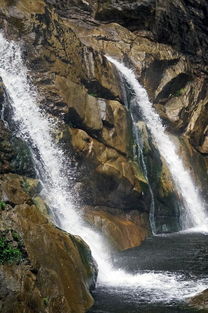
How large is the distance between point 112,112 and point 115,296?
13.7 meters

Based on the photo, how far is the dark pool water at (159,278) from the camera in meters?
13.0

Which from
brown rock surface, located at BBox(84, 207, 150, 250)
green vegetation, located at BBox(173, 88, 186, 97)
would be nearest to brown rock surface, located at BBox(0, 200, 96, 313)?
brown rock surface, located at BBox(84, 207, 150, 250)

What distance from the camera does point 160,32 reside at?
132ft

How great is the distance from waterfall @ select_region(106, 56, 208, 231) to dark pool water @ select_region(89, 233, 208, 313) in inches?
301

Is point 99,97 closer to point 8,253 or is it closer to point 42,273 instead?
point 42,273

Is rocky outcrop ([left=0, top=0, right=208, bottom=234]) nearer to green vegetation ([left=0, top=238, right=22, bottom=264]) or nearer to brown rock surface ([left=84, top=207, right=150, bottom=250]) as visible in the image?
brown rock surface ([left=84, top=207, right=150, bottom=250])

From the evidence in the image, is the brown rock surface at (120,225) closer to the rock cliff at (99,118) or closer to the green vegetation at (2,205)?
the rock cliff at (99,118)

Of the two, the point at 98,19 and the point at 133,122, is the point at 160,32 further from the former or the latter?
the point at 133,122

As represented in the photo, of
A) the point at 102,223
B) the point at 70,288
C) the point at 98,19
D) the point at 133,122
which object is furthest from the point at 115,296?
the point at 98,19

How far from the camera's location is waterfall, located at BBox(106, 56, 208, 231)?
31484mm

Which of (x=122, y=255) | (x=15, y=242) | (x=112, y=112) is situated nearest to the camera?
(x=15, y=242)

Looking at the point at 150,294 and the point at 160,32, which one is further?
the point at 160,32

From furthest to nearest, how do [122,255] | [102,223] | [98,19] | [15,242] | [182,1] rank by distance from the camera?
[182,1]
[98,19]
[102,223]
[122,255]
[15,242]

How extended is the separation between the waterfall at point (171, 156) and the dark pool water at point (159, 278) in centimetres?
766
